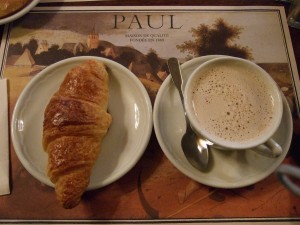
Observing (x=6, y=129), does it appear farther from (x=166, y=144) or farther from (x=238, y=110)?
(x=238, y=110)

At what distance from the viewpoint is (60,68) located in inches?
30.9

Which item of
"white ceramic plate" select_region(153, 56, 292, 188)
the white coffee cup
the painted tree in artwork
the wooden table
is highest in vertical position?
the painted tree in artwork

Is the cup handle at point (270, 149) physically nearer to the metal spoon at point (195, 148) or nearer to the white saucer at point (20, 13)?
the metal spoon at point (195, 148)

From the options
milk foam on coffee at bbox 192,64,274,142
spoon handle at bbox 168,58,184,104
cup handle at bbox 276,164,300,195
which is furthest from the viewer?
spoon handle at bbox 168,58,184,104

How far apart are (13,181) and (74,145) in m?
0.21

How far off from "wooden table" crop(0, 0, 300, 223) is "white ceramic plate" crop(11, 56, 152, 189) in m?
0.05

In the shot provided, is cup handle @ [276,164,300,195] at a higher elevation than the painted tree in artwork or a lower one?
lower

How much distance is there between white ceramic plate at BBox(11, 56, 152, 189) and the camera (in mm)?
686

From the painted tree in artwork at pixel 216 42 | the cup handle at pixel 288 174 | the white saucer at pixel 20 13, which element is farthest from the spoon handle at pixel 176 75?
the white saucer at pixel 20 13

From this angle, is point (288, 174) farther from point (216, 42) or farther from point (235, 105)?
point (216, 42)

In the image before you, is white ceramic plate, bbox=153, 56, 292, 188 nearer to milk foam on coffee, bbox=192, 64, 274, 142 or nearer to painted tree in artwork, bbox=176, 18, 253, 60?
milk foam on coffee, bbox=192, 64, 274, 142

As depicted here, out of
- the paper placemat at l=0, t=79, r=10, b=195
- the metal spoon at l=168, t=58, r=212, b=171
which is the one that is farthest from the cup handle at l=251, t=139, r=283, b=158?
Result: the paper placemat at l=0, t=79, r=10, b=195

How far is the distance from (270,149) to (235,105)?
11cm

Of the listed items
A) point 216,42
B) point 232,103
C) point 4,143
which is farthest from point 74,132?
point 216,42
